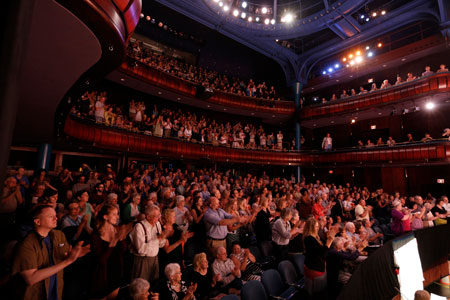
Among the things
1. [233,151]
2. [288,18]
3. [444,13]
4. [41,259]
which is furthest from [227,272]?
[444,13]

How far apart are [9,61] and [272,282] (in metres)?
3.38

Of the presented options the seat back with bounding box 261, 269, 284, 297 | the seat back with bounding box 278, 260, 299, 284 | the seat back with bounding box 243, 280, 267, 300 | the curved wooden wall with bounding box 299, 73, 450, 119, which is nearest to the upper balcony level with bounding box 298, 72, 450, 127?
the curved wooden wall with bounding box 299, 73, 450, 119

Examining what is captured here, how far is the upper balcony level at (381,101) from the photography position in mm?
10172

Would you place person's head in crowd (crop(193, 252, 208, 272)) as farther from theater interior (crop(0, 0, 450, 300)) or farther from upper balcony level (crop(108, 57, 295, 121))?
upper balcony level (crop(108, 57, 295, 121))

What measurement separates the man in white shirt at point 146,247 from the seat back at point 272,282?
4.40 feet

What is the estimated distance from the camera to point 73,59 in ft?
8.35

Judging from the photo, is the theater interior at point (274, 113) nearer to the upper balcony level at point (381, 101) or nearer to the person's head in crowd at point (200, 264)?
the upper balcony level at point (381, 101)

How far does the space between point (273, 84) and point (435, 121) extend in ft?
29.9

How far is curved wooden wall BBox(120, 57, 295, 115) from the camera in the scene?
9570 millimetres

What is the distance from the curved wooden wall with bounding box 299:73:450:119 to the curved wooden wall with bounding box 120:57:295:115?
1.57 meters

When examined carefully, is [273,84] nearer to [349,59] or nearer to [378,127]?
[349,59]

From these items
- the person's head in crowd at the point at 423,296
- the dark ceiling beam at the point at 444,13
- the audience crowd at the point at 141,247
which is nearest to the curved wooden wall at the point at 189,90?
the audience crowd at the point at 141,247

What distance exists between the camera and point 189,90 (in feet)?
38.3

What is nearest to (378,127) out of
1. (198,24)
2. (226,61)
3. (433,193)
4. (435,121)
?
(435,121)
